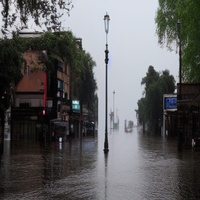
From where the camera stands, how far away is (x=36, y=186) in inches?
474

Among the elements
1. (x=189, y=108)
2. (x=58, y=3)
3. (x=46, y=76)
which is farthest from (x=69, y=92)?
(x=58, y=3)

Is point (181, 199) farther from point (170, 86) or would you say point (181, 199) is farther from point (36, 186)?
point (170, 86)

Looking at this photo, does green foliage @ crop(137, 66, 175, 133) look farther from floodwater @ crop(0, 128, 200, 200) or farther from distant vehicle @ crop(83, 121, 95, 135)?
floodwater @ crop(0, 128, 200, 200)

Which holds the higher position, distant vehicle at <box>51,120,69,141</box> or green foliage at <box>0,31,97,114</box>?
green foliage at <box>0,31,97,114</box>

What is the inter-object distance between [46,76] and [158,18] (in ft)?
92.2

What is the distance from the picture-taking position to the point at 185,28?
2695 cm

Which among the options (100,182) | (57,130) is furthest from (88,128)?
(100,182)

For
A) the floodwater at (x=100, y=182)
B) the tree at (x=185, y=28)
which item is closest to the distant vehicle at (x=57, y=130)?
the tree at (x=185, y=28)

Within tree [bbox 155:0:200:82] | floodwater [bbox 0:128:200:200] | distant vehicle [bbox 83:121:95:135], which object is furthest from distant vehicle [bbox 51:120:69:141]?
floodwater [bbox 0:128:200:200]

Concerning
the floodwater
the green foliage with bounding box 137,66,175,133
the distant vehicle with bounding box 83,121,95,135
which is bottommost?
the floodwater

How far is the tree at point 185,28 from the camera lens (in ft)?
83.0

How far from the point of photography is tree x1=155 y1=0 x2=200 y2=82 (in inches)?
997

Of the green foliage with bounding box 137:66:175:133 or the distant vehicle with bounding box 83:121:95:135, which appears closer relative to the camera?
the green foliage with bounding box 137:66:175:133

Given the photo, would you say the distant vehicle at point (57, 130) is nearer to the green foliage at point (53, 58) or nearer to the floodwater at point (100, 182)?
the green foliage at point (53, 58)
